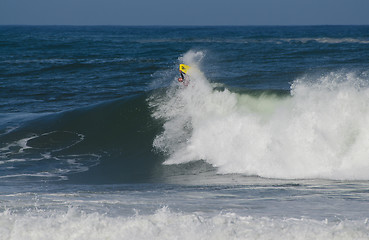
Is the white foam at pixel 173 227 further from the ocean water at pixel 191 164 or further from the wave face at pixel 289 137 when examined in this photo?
the wave face at pixel 289 137

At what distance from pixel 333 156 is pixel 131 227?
18.3 ft

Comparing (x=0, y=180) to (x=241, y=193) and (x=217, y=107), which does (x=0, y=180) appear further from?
(x=217, y=107)

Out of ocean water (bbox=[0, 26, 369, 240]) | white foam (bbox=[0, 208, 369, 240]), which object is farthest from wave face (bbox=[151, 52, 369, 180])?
white foam (bbox=[0, 208, 369, 240])

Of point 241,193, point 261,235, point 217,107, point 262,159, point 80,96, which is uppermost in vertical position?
point 80,96

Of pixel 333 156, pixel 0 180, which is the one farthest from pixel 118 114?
pixel 333 156

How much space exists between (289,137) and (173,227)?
554 cm

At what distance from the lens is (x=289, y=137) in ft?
36.1

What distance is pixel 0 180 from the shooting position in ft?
33.8

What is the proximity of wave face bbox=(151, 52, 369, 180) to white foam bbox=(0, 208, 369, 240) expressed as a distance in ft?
12.8

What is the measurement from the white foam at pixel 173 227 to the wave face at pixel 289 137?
3.91m

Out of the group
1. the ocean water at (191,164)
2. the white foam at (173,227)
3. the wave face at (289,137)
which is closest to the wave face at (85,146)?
the ocean water at (191,164)

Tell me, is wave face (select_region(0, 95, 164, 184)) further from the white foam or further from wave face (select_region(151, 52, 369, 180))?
the white foam

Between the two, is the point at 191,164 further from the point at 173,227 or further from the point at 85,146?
the point at 173,227

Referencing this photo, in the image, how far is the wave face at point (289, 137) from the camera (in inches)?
404
